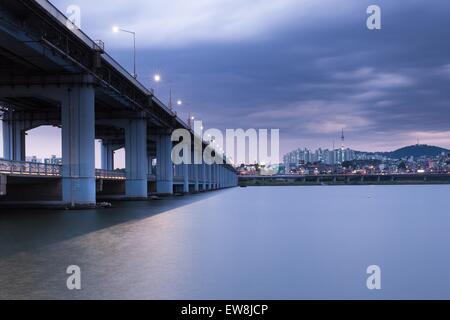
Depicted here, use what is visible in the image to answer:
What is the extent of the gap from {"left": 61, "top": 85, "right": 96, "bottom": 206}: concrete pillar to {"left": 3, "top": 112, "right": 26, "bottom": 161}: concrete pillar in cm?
2649

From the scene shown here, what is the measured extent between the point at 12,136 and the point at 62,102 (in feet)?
87.7

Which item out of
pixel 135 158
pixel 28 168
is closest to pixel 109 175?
pixel 135 158

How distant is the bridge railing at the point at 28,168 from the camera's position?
40.0 m

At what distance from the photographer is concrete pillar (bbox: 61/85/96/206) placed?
160 feet

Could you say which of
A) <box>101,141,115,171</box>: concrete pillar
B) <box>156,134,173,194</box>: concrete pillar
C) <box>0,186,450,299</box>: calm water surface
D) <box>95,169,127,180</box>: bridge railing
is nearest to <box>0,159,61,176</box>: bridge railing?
<box>0,186,450,299</box>: calm water surface

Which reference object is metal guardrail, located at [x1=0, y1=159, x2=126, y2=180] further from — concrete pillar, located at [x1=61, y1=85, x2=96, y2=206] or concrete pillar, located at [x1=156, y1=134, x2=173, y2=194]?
concrete pillar, located at [x1=156, y1=134, x2=173, y2=194]

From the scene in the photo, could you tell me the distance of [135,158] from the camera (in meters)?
73.7

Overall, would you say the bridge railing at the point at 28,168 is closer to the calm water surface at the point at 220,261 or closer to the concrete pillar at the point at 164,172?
the calm water surface at the point at 220,261

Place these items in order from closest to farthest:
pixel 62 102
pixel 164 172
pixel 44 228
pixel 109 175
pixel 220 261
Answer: pixel 220 261, pixel 44 228, pixel 62 102, pixel 109 175, pixel 164 172

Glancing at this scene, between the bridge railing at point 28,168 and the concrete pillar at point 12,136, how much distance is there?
27332 millimetres

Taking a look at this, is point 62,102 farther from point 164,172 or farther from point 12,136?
point 164,172

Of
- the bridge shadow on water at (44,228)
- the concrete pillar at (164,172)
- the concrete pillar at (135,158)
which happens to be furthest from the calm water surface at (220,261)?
the concrete pillar at (164,172)

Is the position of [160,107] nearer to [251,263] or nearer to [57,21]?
[57,21]
